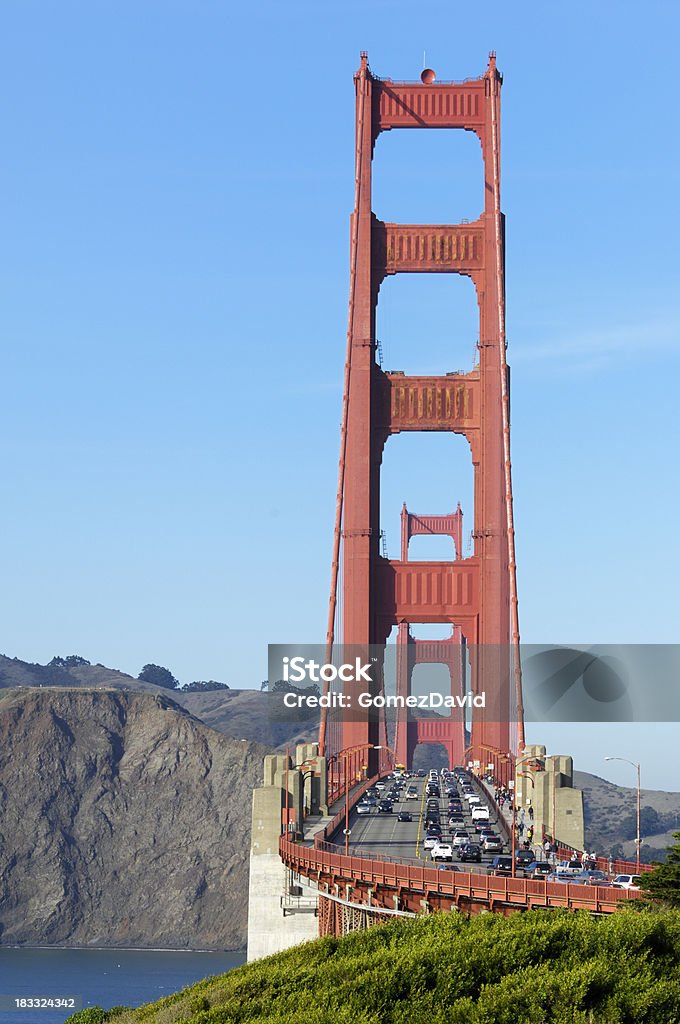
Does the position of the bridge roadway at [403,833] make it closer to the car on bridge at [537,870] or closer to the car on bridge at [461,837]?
the car on bridge at [461,837]

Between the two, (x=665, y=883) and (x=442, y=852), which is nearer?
(x=665, y=883)

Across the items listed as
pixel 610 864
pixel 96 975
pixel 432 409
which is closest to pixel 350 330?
pixel 432 409

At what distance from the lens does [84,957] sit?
620ft

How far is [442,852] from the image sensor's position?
186 feet

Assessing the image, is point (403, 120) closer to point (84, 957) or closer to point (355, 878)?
point (355, 878)

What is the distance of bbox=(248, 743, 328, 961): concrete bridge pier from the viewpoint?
6228cm

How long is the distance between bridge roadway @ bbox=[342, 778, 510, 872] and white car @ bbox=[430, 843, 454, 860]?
19cm

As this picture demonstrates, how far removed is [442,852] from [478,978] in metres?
23.8

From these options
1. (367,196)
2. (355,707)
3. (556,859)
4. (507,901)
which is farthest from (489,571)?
(507,901)

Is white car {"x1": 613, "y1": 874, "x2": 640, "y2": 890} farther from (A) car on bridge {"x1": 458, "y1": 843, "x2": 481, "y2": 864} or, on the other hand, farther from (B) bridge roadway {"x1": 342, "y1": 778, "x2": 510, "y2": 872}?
(A) car on bridge {"x1": 458, "y1": 843, "x2": 481, "y2": 864}

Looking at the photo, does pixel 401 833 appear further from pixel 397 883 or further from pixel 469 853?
pixel 397 883

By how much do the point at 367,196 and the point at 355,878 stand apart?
169 feet

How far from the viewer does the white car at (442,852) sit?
56.3 metres

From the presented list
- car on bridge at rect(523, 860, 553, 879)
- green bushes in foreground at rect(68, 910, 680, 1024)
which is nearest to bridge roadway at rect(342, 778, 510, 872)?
car on bridge at rect(523, 860, 553, 879)
